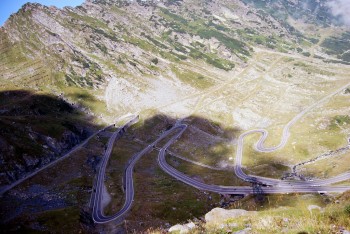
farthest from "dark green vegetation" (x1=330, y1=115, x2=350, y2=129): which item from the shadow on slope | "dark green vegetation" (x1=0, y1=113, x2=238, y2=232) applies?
"dark green vegetation" (x1=0, y1=113, x2=238, y2=232)

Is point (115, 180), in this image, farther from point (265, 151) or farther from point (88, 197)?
point (265, 151)

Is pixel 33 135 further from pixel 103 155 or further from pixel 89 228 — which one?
pixel 89 228

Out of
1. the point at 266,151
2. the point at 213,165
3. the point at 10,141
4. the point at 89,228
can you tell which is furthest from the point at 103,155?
the point at 266,151

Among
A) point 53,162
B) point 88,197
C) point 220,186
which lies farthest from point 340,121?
point 53,162

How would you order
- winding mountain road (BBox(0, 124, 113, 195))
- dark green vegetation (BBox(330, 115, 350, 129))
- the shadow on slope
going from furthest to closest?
dark green vegetation (BBox(330, 115, 350, 129)), winding mountain road (BBox(0, 124, 113, 195)), the shadow on slope

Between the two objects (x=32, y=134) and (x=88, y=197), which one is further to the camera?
(x=32, y=134)

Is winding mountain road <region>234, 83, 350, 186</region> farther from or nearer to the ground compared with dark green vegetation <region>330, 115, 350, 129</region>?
farther from the ground

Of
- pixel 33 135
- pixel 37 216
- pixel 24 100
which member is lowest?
pixel 37 216

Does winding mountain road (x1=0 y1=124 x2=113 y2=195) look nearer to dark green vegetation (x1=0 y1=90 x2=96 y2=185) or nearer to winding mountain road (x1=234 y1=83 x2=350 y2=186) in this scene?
dark green vegetation (x1=0 y1=90 x2=96 y2=185)

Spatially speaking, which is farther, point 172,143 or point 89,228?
point 172,143

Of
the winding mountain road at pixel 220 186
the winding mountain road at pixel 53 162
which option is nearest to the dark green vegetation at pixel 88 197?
the winding mountain road at pixel 53 162

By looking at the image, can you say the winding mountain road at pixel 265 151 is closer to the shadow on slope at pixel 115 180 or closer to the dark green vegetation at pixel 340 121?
the shadow on slope at pixel 115 180
